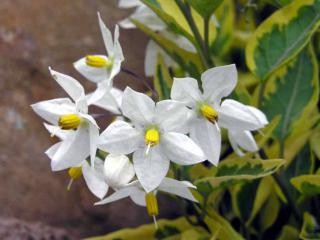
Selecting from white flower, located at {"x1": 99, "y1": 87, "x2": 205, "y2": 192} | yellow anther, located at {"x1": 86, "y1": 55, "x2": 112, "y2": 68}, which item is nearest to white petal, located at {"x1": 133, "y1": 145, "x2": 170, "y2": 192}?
white flower, located at {"x1": 99, "y1": 87, "x2": 205, "y2": 192}

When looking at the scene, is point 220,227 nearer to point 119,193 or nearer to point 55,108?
point 119,193

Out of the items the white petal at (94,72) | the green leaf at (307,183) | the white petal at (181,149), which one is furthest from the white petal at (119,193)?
the green leaf at (307,183)

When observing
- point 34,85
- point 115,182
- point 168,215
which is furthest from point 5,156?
point 115,182

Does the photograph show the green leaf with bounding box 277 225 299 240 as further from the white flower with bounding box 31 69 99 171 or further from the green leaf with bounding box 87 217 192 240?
the white flower with bounding box 31 69 99 171

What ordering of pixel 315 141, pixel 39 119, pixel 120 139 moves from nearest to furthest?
pixel 120 139, pixel 315 141, pixel 39 119

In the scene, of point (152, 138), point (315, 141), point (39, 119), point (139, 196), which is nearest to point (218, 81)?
point (152, 138)

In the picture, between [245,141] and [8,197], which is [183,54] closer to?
[245,141]
